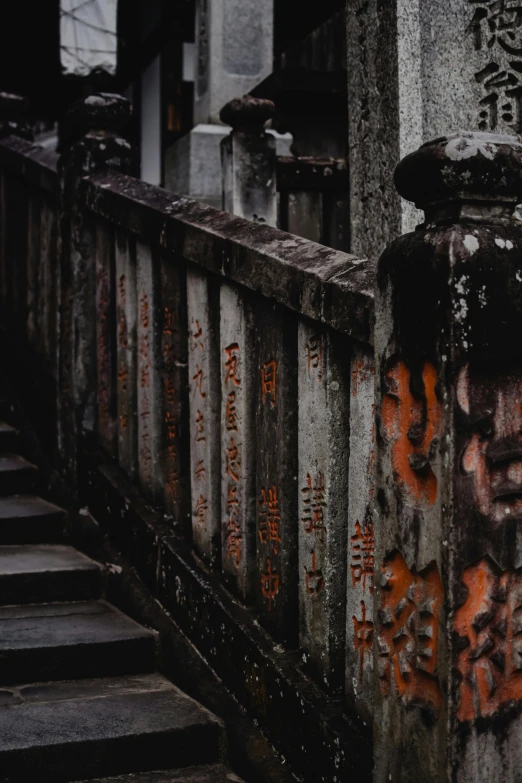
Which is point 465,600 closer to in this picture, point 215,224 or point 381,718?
point 381,718

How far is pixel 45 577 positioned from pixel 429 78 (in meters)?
2.93

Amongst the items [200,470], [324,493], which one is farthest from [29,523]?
[324,493]

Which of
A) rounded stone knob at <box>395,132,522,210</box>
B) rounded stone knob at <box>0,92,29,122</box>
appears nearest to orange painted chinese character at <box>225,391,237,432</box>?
rounded stone knob at <box>395,132,522,210</box>

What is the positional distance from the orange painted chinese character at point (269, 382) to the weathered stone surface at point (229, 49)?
7.32m

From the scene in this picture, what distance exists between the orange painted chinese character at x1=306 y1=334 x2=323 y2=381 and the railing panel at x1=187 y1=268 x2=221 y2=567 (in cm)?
80

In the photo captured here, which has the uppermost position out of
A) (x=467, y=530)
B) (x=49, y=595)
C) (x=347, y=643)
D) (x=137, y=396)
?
(x=467, y=530)

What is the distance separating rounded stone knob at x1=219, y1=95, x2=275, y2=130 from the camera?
6.42 meters

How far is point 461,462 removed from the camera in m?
2.05

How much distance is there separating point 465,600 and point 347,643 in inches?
28.8

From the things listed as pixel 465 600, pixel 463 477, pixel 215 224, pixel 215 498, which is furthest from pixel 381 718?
pixel 215 224

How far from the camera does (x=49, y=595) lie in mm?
4164

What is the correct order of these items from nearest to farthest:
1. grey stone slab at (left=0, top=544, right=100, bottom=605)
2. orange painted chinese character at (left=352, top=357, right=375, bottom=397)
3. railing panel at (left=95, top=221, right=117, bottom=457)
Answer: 1. orange painted chinese character at (left=352, top=357, right=375, bottom=397)
2. grey stone slab at (left=0, top=544, right=100, bottom=605)
3. railing panel at (left=95, top=221, right=117, bottom=457)

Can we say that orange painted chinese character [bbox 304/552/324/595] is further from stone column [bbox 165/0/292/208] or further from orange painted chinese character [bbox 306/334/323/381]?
stone column [bbox 165/0/292/208]

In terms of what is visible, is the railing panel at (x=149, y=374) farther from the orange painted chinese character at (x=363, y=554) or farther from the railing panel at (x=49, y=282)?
the orange painted chinese character at (x=363, y=554)
